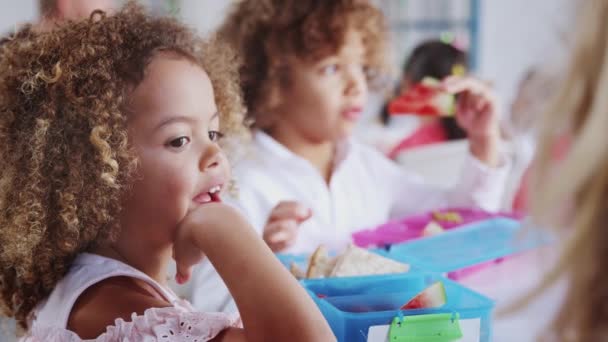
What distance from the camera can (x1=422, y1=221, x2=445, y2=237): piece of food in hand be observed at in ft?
3.69

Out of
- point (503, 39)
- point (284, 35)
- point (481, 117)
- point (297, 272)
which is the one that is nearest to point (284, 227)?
point (297, 272)

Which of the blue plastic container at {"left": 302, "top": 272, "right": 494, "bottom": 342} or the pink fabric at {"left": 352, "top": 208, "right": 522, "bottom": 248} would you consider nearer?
the blue plastic container at {"left": 302, "top": 272, "right": 494, "bottom": 342}

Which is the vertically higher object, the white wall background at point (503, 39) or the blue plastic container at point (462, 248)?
the white wall background at point (503, 39)

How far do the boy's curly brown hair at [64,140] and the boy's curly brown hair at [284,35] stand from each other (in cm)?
61

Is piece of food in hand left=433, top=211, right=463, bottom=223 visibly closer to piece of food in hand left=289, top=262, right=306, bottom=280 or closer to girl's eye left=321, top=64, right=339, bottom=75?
girl's eye left=321, top=64, right=339, bottom=75

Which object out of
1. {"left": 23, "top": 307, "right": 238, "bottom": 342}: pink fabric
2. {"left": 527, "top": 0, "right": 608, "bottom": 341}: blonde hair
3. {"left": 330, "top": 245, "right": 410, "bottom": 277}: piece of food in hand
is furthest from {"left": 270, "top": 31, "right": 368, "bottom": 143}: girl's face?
{"left": 527, "top": 0, "right": 608, "bottom": 341}: blonde hair

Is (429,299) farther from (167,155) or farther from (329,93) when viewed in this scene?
(329,93)

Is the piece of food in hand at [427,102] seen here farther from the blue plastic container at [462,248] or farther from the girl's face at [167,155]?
the girl's face at [167,155]

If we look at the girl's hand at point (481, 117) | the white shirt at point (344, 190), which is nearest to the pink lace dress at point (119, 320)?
the white shirt at point (344, 190)

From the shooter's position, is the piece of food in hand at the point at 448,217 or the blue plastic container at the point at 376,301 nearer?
the blue plastic container at the point at 376,301

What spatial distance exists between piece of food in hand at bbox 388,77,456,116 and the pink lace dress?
0.74 meters

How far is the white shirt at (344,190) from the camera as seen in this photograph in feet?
4.17

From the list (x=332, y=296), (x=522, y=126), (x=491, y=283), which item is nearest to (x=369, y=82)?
(x=491, y=283)

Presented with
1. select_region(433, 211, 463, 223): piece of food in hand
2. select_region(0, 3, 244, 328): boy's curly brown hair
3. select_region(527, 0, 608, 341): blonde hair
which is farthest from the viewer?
select_region(433, 211, 463, 223): piece of food in hand
